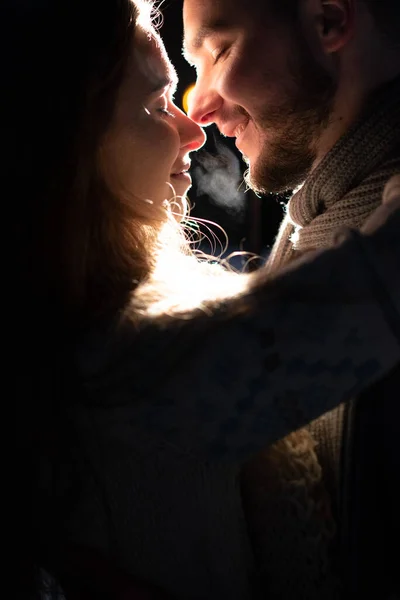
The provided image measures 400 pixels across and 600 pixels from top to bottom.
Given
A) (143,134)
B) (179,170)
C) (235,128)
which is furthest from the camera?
(235,128)

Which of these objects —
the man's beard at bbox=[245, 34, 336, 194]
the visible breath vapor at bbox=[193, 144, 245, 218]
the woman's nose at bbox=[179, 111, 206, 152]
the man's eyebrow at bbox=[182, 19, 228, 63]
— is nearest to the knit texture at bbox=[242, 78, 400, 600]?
the man's beard at bbox=[245, 34, 336, 194]

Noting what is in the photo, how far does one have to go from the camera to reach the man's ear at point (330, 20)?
96cm

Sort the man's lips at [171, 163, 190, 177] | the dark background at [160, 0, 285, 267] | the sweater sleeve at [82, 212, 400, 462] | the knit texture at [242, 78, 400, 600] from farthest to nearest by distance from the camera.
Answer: the dark background at [160, 0, 285, 267] < the man's lips at [171, 163, 190, 177] < the knit texture at [242, 78, 400, 600] < the sweater sleeve at [82, 212, 400, 462]

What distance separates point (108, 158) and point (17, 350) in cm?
30

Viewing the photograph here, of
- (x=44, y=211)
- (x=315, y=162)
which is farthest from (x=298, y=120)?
(x=44, y=211)

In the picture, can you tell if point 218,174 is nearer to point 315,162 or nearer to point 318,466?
point 315,162

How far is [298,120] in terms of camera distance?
1006mm

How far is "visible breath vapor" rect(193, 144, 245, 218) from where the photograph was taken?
1540 millimetres

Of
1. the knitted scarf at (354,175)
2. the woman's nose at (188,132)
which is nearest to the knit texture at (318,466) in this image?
the knitted scarf at (354,175)

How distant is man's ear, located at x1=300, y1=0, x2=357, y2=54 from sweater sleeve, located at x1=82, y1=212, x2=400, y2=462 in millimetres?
515

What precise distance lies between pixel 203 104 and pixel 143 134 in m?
0.32

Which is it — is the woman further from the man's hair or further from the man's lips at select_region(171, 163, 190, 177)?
the man's hair

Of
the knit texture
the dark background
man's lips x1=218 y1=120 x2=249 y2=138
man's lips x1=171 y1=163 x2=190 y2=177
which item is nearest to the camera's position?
the knit texture

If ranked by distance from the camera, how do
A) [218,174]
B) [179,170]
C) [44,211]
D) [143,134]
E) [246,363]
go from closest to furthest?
[246,363] < [44,211] < [143,134] < [179,170] < [218,174]
